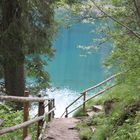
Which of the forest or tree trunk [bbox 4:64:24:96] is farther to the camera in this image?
tree trunk [bbox 4:64:24:96]

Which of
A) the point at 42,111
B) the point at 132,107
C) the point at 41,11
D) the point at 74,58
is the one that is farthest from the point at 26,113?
the point at 74,58

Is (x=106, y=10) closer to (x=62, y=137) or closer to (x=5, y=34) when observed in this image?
(x=62, y=137)

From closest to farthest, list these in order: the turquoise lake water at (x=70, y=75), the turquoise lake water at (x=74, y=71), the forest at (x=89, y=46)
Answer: the forest at (x=89, y=46)
the turquoise lake water at (x=70, y=75)
the turquoise lake water at (x=74, y=71)

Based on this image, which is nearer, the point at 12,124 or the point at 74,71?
the point at 12,124

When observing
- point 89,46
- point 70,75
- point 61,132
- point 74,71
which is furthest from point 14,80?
point 74,71

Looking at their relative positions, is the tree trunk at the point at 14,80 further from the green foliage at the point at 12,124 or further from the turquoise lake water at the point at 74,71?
the turquoise lake water at the point at 74,71

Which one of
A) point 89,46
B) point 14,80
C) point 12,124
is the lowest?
point 12,124

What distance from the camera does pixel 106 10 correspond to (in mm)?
8586

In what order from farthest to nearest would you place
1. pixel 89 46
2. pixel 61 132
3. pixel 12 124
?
1. pixel 61 132
2. pixel 89 46
3. pixel 12 124

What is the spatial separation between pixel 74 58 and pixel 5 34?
51.1 meters

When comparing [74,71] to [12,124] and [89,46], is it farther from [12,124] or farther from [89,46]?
[12,124]

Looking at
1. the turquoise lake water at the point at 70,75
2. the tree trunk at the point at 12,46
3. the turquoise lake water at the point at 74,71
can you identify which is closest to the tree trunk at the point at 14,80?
the tree trunk at the point at 12,46

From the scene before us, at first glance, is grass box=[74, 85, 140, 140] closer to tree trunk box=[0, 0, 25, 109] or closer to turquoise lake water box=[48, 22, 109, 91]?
tree trunk box=[0, 0, 25, 109]

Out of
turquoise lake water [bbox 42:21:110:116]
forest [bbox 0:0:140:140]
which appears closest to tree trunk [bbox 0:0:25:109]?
forest [bbox 0:0:140:140]
